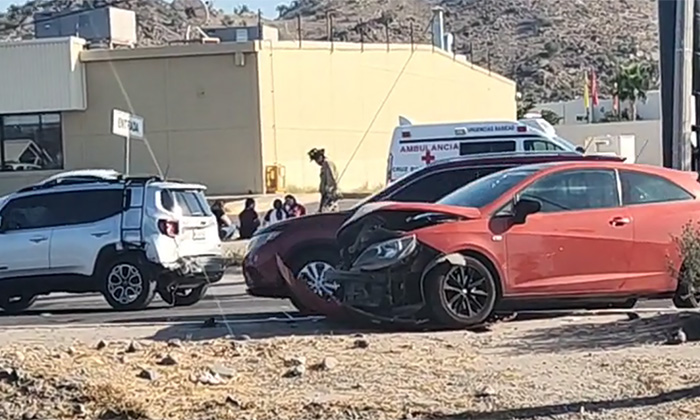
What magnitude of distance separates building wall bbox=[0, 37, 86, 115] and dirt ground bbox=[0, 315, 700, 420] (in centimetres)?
2926

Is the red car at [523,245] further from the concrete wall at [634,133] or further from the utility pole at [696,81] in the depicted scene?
the concrete wall at [634,133]

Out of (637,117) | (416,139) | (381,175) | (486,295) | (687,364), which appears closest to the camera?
(687,364)

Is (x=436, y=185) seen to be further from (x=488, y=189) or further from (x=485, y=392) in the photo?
(x=485, y=392)

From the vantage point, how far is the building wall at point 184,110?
1544 inches

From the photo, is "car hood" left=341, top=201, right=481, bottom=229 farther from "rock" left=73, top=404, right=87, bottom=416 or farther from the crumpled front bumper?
"rock" left=73, top=404, right=87, bottom=416

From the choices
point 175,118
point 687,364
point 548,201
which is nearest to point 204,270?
point 548,201

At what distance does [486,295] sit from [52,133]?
3116 centimetres

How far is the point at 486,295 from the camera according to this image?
38.5 ft

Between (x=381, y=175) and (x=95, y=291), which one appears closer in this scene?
(x=95, y=291)

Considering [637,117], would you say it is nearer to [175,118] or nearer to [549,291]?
[175,118]

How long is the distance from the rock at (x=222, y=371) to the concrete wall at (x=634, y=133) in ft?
173

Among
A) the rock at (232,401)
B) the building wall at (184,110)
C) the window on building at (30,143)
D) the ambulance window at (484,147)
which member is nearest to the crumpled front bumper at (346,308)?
the rock at (232,401)

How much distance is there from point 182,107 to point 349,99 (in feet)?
19.9

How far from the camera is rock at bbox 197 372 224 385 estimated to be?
9276 millimetres
